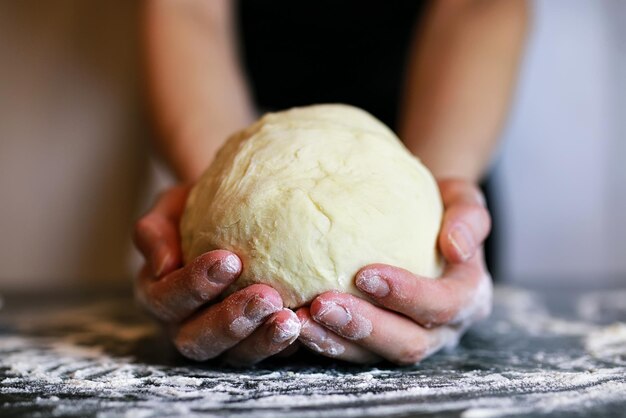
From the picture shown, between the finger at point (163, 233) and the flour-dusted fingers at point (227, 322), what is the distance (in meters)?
0.11

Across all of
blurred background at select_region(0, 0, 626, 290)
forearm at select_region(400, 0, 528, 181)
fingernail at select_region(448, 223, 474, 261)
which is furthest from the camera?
blurred background at select_region(0, 0, 626, 290)

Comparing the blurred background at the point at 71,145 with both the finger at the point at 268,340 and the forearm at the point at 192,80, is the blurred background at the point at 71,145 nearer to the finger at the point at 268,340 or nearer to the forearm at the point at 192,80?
the forearm at the point at 192,80

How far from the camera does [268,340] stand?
94cm

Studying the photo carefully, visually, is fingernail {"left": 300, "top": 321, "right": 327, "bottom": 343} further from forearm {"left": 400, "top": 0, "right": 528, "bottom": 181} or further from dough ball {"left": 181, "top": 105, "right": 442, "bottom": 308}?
forearm {"left": 400, "top": 0, "right": 528, "bottom": 181}

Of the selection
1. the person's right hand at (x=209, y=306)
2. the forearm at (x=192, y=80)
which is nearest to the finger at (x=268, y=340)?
the person's right hand at (x=209, y=306)

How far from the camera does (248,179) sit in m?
1.04

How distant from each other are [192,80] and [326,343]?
3.09ft

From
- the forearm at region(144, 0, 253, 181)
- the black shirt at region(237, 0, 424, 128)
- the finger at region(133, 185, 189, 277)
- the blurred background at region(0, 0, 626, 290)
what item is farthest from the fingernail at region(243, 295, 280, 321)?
the blurred background at region(0, 0, 626, 290)

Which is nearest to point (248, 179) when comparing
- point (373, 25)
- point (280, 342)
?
point (280, 342)

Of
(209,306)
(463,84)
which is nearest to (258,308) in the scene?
(209,306)

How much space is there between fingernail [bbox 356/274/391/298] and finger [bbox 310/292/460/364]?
19 millimetres

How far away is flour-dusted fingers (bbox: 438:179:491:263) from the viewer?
1.07 m

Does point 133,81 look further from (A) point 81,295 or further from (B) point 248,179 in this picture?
(B) point 248,179

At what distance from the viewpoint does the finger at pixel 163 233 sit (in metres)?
1.11
